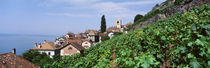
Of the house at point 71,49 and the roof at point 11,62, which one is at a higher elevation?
the roof at point 11,62

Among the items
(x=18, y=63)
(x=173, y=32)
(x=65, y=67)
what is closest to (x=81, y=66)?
(x=65, y=67)

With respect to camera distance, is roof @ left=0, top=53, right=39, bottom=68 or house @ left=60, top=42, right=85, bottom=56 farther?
house @ left=60, top=42, right=85, bottom=56

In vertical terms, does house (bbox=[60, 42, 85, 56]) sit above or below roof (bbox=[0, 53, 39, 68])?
below

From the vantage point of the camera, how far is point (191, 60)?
3156mm

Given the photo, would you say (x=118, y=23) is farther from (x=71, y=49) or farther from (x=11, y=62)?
(x=11, y=62)

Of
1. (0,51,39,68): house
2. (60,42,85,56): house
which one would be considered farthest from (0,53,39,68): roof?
(60,42,85,56): house

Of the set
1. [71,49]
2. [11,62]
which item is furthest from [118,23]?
[11,62]

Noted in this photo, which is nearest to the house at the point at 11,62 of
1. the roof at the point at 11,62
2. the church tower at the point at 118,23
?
the roof at the point at 11,62

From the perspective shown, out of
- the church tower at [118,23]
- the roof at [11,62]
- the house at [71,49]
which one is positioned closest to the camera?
the roof at [11,62]

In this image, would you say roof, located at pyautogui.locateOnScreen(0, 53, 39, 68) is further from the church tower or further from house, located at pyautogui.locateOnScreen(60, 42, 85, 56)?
the church tower

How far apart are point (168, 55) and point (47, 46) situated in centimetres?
6090

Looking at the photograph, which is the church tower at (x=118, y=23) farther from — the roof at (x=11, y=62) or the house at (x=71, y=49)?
the roof at (x=11, y=62)

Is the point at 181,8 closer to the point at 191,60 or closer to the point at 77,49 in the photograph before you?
the point at 191,60

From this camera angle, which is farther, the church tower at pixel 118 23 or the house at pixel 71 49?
the church tower at pixel 118 23
